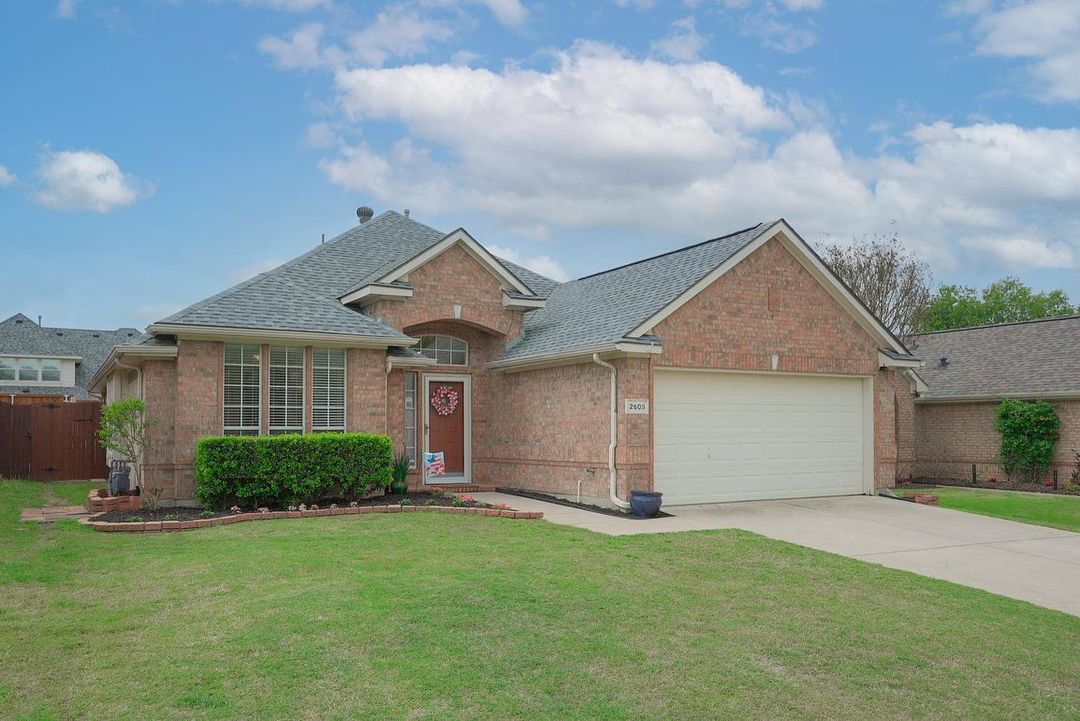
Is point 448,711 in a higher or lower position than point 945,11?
lower

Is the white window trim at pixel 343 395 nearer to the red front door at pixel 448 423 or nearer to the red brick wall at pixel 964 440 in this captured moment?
the red front door at pixel 448 423

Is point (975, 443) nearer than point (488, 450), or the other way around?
point (488, 450)

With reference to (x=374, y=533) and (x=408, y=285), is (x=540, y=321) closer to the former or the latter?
(x=408, y=285)

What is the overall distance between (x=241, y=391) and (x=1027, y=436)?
1927 cm

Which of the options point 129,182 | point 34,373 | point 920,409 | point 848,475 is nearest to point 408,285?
point 129,182

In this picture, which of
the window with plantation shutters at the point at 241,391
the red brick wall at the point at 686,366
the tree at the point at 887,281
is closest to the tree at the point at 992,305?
the tree at the point at 887,281

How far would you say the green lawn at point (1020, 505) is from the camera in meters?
15.6

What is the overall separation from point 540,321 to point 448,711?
15099 millimetres

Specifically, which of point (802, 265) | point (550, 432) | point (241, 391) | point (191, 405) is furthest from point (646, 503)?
point (191, 405)

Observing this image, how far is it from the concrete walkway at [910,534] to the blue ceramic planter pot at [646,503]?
369 mm

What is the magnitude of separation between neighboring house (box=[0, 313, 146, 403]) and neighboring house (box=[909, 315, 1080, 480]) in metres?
35.1

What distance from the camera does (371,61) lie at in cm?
1656

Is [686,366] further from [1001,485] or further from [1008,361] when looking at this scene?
[1008,361]

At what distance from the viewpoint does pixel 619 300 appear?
1816 cm
